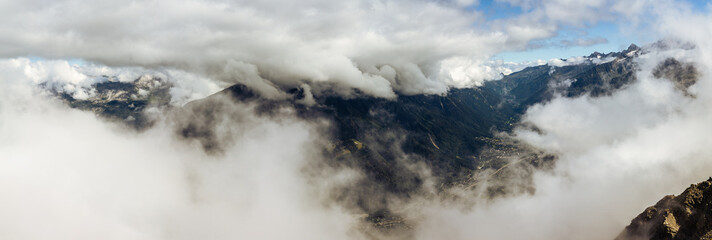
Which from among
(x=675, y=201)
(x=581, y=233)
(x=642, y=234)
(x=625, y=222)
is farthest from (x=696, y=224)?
(x=625, y=222)

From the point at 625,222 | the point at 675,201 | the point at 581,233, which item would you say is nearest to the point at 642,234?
the point at 675,201

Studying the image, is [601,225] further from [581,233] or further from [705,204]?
[705,204]

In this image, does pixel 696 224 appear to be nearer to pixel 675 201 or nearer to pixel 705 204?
pixel 705 204

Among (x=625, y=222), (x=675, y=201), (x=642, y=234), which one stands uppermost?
(x=675, y=201)

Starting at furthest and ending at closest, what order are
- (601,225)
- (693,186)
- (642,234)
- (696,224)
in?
1. (601,225)
2. (642,234)
3. (693,186)
4. (696,224)

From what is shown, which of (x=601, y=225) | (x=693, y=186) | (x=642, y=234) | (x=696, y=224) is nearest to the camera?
(x=696, y=224)

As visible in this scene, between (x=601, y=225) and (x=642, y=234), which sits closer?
(x=642, y=234)

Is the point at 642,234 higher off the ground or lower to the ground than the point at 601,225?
higher
